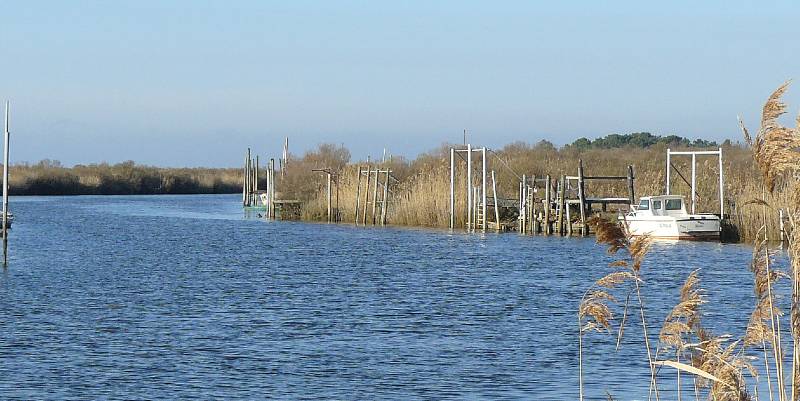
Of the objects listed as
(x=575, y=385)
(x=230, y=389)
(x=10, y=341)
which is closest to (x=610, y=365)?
(x=575, y=385)

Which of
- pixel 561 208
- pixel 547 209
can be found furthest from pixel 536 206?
pixel 561 208

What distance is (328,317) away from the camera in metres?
20.5

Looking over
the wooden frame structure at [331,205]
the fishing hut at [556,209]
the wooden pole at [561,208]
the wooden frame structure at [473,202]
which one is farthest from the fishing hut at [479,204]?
the wooden frame structure at [331,205]

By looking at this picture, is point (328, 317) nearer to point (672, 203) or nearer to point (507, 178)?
point (672, 203)

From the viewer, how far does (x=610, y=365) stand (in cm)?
1505

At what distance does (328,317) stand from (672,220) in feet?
65.0

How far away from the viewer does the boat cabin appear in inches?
1506

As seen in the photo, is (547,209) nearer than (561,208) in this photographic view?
No

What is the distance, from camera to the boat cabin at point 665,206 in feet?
125

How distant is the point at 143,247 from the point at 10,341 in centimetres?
2335

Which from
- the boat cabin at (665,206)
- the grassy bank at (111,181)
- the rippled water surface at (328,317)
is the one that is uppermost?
the grassy bank at (111,181)

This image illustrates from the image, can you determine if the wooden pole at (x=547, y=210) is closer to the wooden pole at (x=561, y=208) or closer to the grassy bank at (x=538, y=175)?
the wooden pole at (x=561, y=208)

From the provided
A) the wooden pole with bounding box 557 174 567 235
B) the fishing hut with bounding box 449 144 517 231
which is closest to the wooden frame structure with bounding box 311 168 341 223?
the fishing hut with bounding box 449 144 517 231

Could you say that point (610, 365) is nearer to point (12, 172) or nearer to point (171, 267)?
point (171, 267)
